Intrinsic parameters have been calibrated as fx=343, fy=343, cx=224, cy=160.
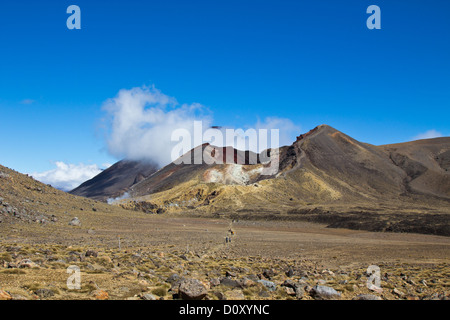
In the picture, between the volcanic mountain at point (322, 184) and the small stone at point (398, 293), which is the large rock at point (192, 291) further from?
the volcanic mountain at point (322, 184)

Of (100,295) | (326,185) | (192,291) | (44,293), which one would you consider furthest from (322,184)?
(44,293)

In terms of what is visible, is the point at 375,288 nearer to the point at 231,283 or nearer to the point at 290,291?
the point at 290,291

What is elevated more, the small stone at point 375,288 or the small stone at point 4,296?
the small stone at point 4,296

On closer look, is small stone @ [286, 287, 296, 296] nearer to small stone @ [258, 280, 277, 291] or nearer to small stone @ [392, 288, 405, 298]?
small stone @ [258, 280, 277, 291]

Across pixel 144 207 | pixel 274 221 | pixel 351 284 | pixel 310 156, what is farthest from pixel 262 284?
pixel 310 156

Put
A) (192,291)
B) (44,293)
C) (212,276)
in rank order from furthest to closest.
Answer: (212,276) → (192,291) → (44,293)

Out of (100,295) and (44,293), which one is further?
(100,295)

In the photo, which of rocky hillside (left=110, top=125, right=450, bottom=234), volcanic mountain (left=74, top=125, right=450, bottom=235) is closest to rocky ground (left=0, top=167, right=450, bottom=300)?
volcanic mountain (left=74, top=125, right=450, bottom=235)

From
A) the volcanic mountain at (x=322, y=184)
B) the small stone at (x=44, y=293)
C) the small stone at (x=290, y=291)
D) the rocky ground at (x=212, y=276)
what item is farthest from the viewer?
the volcanic mountain at (x=322, y=184)

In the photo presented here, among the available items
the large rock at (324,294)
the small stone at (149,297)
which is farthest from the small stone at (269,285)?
the small stone at (149,297)

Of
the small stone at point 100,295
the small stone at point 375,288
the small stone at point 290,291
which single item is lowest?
the small stone at point 375,288

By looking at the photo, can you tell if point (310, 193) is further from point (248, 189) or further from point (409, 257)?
point (409, 257)
